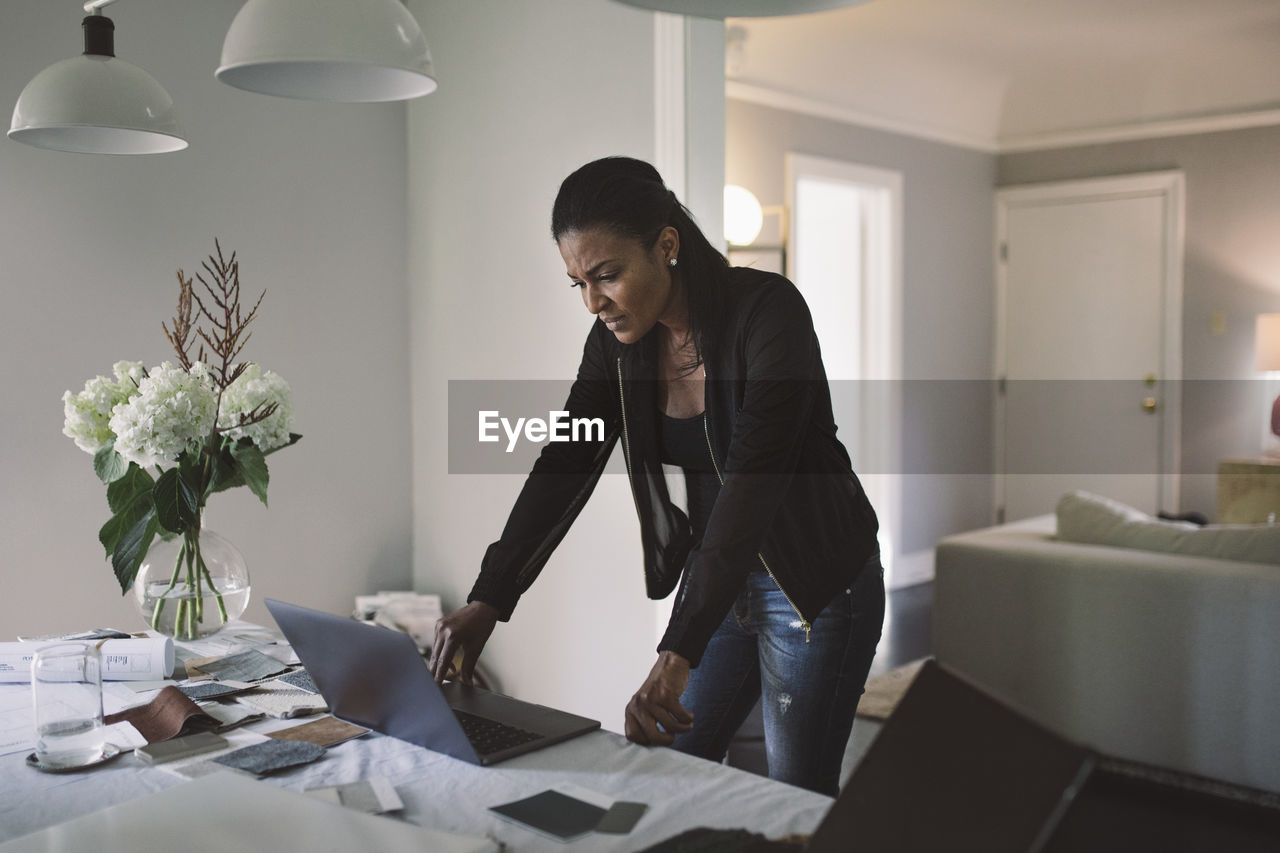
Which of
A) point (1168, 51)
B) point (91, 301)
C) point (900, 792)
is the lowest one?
point (900, 792)

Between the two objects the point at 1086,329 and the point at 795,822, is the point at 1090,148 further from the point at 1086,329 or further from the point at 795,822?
the point at 795,822

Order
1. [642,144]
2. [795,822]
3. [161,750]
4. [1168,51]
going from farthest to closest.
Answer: [1168,51] < [642,144] < [161,750] < [795,822]

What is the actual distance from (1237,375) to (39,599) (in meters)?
5.94

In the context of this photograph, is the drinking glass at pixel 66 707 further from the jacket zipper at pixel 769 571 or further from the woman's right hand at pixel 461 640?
the jacket zipper at pixel 769 571

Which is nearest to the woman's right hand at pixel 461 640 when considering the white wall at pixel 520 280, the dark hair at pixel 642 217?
the dark hair at pixel 642 217

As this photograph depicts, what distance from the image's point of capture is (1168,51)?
6004 mm

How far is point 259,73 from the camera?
4.70 feet

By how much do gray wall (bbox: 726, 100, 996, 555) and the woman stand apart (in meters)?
3.95

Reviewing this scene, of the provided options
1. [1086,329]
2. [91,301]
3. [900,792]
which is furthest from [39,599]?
[1086,329]

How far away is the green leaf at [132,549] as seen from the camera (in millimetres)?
1696

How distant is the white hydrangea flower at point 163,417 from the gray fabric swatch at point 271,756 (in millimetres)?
565

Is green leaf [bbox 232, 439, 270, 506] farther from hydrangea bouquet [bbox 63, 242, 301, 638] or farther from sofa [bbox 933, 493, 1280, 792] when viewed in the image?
sofa [bbox 933, 493, 1280, 792]

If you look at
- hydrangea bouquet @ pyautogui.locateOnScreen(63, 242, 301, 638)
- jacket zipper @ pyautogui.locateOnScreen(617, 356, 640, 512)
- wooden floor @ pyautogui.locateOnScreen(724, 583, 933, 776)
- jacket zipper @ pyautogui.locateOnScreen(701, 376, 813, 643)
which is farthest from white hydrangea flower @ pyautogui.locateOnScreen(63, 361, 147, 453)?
wooden floor @ pyautogui.locateOnScreen(724, 583, 933, 776)

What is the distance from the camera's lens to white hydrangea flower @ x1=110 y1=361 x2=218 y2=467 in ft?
5.25
